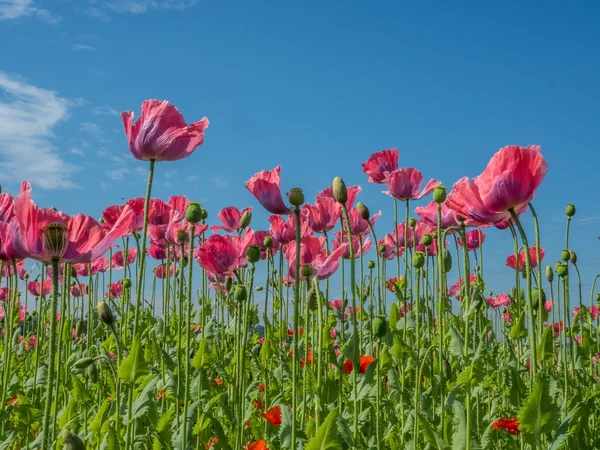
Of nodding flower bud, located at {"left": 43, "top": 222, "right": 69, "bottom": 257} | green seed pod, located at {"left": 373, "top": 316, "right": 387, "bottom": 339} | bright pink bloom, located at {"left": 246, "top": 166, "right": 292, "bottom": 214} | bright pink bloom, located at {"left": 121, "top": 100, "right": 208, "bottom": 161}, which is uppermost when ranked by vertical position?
bright pink bloom, located at {"left": 121, "top": 100, "right": 208, "bottom": 161}

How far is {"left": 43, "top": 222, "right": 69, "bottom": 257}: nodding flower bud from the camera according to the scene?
5.29 ft

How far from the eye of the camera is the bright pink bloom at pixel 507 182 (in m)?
1.84

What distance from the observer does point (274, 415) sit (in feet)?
8.31

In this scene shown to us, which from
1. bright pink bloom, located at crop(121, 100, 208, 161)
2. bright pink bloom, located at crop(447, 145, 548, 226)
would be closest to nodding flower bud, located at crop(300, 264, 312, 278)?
bright pink bloom, located at crop(121, 100, 208, 161)

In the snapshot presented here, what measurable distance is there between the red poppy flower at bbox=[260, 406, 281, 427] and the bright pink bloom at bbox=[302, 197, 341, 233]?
1.00 metres

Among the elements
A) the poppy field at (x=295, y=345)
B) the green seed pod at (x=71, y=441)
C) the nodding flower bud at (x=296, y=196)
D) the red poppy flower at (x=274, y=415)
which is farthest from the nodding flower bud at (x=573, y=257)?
the green seed pod at (x=71, y=441)

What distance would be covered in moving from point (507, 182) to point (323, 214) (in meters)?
1.37

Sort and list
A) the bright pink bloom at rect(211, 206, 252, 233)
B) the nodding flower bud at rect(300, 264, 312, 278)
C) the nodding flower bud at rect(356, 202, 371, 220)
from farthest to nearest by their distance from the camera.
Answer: the bright pink bloom at rect(211, 206, 252, 233) < the nodding flower bud at rect(356, 202, 371, 220) < the nodding flower bud at rect(300, 264, 312, 278)

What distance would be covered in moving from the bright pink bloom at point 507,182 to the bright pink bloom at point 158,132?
0.99m

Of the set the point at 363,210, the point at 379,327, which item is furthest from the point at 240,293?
the point at 363,210

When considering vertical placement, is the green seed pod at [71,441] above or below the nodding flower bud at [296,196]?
below

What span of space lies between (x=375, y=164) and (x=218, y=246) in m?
1.72

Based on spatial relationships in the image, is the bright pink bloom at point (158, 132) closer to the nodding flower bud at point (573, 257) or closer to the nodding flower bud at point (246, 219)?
the nodding flower bud at point (246, 219)

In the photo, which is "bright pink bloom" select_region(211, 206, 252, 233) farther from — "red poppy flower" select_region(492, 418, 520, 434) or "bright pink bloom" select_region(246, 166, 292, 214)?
"red poppy flower" select_region(492, 418, 520, 434)
